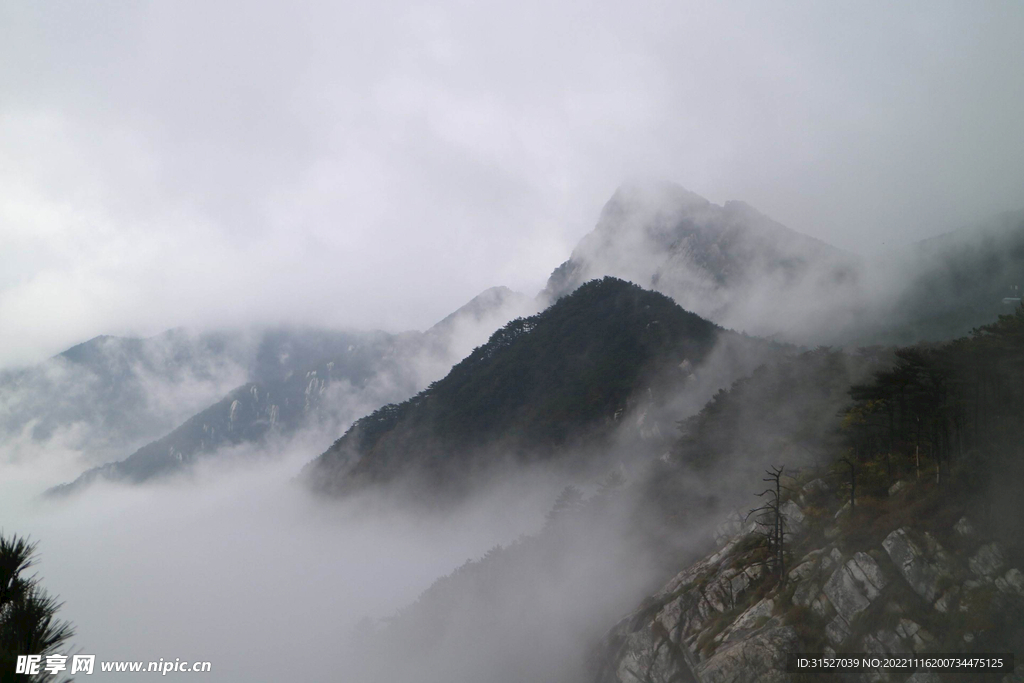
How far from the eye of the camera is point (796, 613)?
4341 centimetres

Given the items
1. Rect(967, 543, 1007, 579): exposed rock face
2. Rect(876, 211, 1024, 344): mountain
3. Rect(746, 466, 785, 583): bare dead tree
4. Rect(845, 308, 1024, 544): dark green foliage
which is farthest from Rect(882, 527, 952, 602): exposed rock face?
Rect(876, 211, 1024, 344): mountain

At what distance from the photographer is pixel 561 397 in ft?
553

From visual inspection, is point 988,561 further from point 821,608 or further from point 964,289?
point 964,289

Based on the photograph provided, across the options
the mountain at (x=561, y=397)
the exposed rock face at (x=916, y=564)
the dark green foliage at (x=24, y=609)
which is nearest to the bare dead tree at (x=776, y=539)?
the exposed rock face at (x=916, y=564)

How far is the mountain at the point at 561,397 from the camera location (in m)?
150

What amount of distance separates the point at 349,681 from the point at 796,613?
3894 inches

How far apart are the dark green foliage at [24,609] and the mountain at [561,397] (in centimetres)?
13510

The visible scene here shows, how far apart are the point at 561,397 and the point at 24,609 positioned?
160790 millimetres

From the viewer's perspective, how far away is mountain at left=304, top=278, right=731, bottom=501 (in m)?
150

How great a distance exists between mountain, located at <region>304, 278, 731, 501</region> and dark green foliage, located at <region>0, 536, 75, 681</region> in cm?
13510

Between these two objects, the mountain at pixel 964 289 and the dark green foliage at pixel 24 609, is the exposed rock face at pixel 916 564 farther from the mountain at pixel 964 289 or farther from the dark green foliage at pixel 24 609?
the mountain at pixel 964 289

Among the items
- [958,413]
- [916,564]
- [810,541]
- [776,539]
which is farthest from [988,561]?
[958,413]

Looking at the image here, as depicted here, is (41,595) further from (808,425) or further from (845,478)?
(808,425)

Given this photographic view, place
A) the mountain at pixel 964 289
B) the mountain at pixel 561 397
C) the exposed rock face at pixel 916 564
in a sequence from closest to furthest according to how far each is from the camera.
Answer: the exposed rock face at pixel 916 564 < the mountain at pixel 561 397 < the mountain at pixel 964 289
